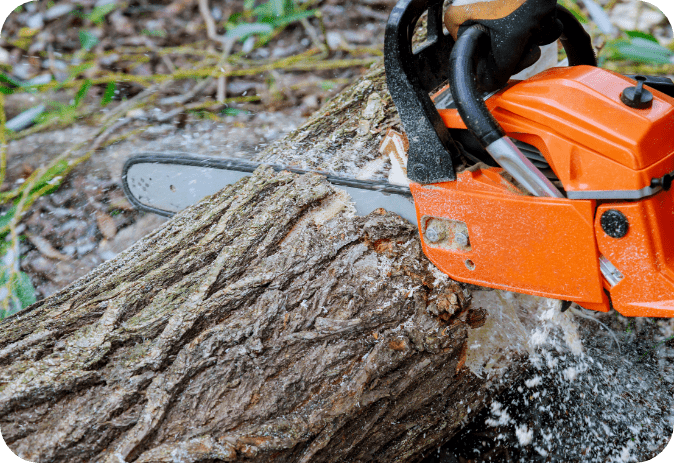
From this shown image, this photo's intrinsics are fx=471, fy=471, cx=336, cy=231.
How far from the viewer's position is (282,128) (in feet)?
10.0

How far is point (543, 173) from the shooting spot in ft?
3.99

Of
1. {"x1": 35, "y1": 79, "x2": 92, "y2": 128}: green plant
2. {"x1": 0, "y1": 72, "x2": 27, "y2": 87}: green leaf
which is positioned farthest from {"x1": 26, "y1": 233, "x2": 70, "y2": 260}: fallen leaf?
{"x1": 0, "y1": 72, "x2": 27, "y2": 87}: green leaf

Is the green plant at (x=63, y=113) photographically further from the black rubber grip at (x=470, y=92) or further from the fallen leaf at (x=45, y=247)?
the black rubber grip at (x=470, y=92)

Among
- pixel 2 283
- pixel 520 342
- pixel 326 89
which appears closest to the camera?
pixel 520 342

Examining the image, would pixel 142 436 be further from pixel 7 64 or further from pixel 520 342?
pixel 7 64

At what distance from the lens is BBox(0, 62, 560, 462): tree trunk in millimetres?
1171

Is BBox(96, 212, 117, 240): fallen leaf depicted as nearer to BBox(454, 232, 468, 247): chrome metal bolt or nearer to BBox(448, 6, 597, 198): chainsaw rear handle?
BBox(454, 232, 468, 247): chrome metal bolt

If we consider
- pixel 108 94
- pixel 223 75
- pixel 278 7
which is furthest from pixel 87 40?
pixel 278 7

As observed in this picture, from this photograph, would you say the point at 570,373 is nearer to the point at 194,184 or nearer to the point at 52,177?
the point at 194,184

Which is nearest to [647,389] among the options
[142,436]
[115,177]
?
[142,436]

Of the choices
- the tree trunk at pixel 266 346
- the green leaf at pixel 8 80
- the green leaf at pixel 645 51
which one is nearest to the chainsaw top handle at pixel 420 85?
the tree trunk at pixel 266 346

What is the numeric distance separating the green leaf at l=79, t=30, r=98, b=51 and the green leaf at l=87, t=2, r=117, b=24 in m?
0.20

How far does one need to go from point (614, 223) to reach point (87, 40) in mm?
3644

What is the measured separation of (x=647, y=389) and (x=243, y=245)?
146cm
